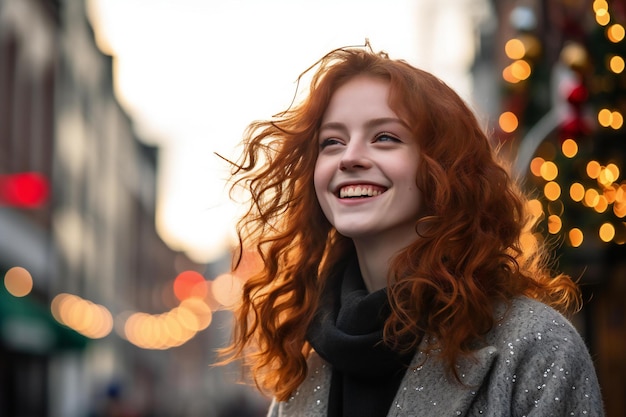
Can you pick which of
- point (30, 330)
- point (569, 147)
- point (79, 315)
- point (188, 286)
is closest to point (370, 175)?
point (569, 147)

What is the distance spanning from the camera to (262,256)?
2986mm

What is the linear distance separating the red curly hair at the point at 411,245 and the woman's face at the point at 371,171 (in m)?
0.03

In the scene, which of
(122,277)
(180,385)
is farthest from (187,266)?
(122,277)

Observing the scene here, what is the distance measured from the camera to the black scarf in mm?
2529

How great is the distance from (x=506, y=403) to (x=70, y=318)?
25338mm

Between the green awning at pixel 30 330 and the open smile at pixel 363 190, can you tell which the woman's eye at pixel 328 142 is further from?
the green awning at pixel 30 330

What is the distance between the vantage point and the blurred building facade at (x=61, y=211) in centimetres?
2044

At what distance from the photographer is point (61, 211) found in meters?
27.9

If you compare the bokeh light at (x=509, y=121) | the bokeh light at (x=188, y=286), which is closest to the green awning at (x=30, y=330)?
the bokeh light at (x=509, y=121)

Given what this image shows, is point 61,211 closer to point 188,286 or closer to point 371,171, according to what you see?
point 371,171

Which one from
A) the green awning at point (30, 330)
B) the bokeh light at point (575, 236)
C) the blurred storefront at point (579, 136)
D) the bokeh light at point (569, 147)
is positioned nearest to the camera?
the blurred storefront at point (579, 136)

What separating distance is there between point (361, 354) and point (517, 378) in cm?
38

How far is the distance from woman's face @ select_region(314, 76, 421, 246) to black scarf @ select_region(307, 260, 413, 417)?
0.18 metres

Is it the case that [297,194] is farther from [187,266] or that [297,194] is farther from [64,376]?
[187,266]
